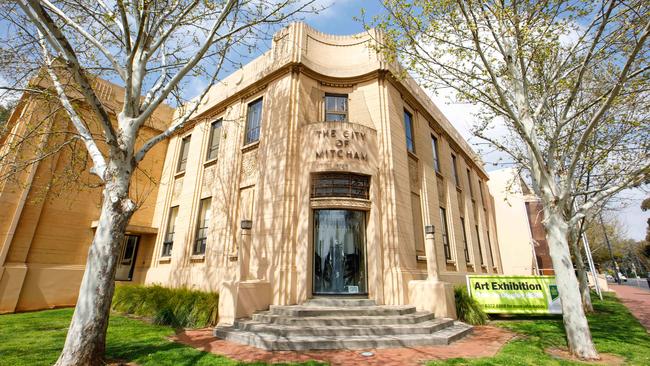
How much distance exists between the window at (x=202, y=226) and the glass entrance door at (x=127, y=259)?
4267mm

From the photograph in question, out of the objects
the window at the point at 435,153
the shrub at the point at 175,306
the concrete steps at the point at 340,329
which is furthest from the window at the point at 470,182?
the shrub at the point at 175,306

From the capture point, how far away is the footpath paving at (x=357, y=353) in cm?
577

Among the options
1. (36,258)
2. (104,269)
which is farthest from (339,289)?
(36,258)

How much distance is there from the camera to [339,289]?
9.83m

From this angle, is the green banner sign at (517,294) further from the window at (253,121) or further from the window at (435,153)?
the window at (253,121)

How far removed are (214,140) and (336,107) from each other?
6.08 m

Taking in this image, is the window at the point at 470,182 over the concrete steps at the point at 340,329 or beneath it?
over

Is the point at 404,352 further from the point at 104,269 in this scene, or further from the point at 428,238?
the point at 104,269

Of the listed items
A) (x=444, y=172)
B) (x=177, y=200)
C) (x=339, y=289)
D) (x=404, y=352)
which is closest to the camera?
(x=404, y=352)

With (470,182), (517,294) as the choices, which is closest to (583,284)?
(517,294)

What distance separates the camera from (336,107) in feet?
40.6

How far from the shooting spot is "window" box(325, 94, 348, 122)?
39.9 feet

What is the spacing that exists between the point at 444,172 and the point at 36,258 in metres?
18.4

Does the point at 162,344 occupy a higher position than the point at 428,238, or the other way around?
the point at 428,238
